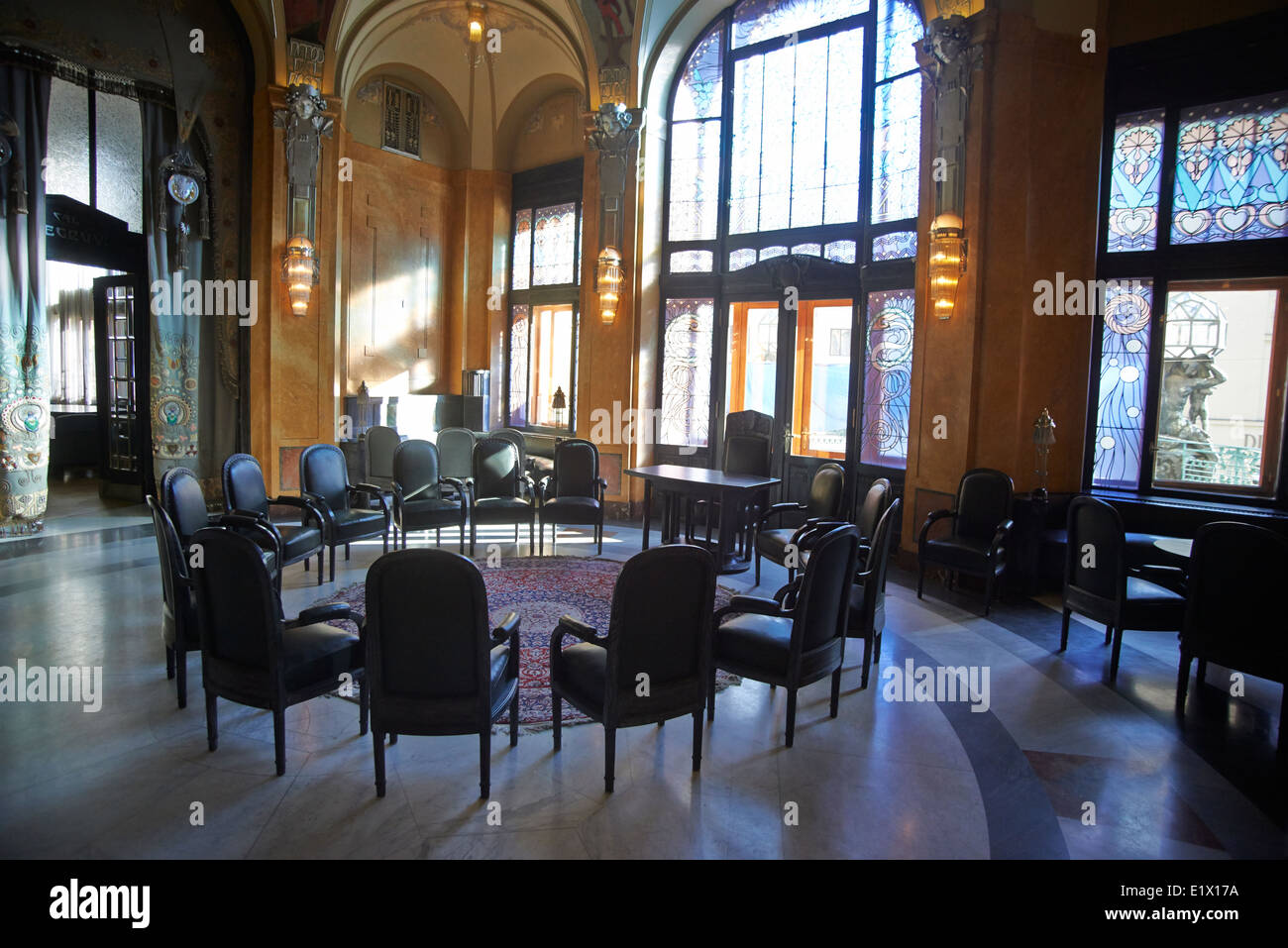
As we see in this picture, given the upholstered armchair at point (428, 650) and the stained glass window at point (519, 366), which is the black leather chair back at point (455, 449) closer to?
the stained glass window at point (519, 366)

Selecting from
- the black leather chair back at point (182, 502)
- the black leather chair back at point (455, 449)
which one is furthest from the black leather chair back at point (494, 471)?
the black leather chair back at point (182, 502)

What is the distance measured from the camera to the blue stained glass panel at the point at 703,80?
29.0 feet

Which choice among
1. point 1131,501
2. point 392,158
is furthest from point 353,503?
point 1131,501

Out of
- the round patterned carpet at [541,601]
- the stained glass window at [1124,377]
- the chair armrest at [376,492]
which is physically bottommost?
the round patterned carpet at [541,601]

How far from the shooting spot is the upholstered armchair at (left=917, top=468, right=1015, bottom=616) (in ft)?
18.9

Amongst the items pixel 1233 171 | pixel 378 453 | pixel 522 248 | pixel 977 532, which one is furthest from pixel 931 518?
pixel 522 248

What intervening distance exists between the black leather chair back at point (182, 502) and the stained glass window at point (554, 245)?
6117 mm

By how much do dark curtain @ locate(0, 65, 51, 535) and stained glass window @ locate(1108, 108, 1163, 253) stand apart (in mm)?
9146

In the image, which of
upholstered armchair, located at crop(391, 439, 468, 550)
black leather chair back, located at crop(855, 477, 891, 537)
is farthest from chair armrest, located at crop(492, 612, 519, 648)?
upholstered armchair, located at crop(391, 439, 468, 550)

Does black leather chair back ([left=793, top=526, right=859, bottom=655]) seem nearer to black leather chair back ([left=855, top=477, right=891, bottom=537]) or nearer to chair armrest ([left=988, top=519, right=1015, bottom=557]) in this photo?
black leather chair back ([left=855, top=477, right=891, bottom=537])

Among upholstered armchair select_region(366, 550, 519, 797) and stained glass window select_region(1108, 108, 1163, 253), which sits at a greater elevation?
stained glass window select_region(1108, 108, 1163, 253)

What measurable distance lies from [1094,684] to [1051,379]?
2.92 metres

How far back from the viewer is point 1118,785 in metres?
3.32
